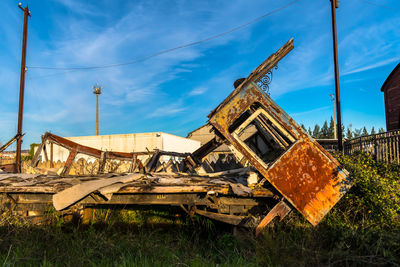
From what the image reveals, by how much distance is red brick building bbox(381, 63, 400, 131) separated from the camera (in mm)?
13094

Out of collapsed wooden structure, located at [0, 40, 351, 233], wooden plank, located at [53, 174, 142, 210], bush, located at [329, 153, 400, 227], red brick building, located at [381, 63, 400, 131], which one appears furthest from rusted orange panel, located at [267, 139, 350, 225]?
red brick building, located at [381, 63, 400, 131]

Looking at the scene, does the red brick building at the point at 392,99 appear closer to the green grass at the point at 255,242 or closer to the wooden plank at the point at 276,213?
the green grass at the point at 255,242

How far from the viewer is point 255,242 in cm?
369

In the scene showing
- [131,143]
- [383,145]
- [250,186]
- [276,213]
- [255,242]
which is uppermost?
[131,143]

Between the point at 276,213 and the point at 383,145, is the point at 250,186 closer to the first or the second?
the point at 276,213

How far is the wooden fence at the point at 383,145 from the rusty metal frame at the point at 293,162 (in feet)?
16.8

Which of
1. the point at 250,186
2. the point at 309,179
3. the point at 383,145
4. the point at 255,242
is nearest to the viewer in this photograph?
the point at 255,242

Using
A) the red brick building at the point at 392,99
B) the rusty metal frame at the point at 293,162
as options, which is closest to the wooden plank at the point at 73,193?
the rusty metal frame at the point at 293,162

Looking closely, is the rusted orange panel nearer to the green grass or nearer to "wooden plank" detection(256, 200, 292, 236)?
"wooden plank" detection(256, 200, 292, 236)

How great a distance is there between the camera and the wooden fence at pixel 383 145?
7977 millimetres

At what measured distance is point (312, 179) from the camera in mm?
3904

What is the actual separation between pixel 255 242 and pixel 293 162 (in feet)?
4.39

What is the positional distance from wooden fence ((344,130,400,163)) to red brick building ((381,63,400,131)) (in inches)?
214

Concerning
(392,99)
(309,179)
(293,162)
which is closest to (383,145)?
(309,179)
